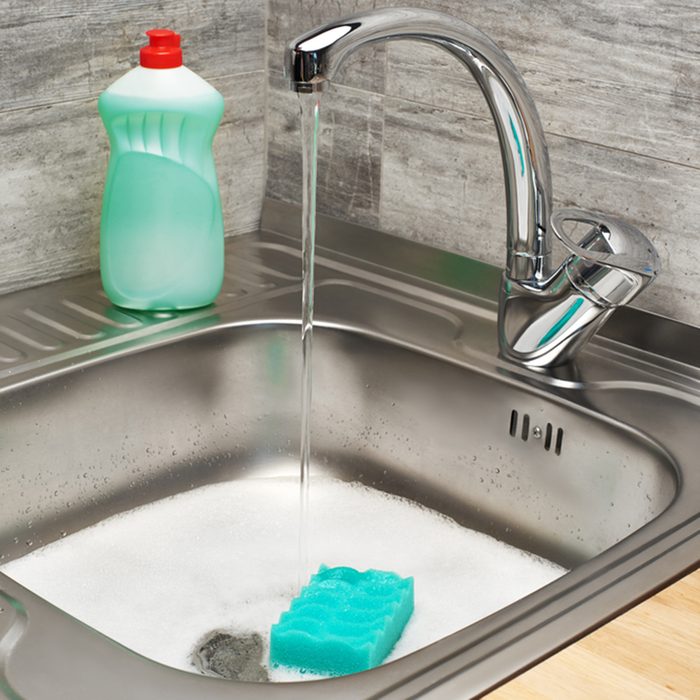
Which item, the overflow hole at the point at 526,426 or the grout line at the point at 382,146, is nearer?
the overflow hole at the point at 526,426

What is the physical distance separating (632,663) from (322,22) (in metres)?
0.87

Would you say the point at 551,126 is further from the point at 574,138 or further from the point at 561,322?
the point at 561,322

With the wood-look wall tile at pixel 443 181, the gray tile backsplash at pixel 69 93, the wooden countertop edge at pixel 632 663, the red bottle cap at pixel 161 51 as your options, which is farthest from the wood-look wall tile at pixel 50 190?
the wooden countertop edge at pixel 632 663

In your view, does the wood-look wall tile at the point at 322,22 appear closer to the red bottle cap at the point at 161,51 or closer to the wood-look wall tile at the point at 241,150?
the wood-look wall tile at the point at 241,150

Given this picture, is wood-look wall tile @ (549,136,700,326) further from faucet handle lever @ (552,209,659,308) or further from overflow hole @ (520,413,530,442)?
overflow hole @ (520,413,530,442)

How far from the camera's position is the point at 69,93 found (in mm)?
1201

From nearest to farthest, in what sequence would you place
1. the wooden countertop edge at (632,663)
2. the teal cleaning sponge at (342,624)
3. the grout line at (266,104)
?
1. the wooden countertop edge at (632,663)
2. the teal cleaning sponge at (342,624)
3. the grout line at (266,104)

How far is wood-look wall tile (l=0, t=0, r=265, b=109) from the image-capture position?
3.76 ft

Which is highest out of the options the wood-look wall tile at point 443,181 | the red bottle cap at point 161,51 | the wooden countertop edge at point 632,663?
the red bottle cap at point 161,51

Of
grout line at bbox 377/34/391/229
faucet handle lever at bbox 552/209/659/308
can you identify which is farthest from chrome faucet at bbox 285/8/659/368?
grout line at bbox 377/34/391/229

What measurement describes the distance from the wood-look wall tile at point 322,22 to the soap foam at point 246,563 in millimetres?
454

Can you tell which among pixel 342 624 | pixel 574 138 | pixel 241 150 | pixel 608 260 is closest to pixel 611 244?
pixel 608 260

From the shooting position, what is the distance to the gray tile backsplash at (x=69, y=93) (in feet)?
3.81

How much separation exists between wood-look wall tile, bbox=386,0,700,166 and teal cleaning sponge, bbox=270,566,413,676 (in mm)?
473
